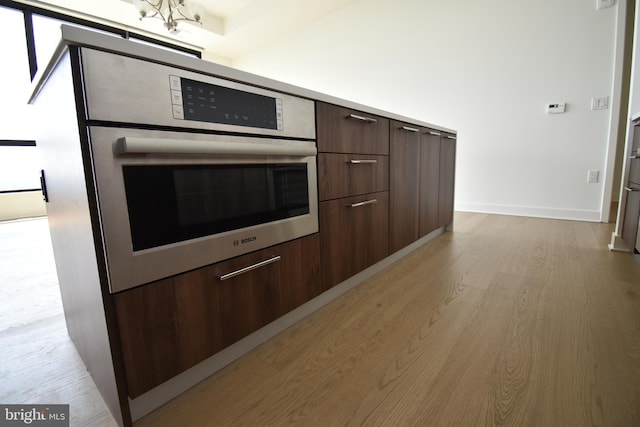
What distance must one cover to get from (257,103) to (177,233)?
45 centimetres

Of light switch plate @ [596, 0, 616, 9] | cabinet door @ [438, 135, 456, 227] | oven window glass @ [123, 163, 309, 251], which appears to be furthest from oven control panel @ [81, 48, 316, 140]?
Result: light switch plate @ [596, 0, 616, 9]

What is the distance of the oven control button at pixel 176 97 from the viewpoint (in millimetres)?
703

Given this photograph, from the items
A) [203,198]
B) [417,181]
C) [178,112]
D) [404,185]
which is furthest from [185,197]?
[417,181]

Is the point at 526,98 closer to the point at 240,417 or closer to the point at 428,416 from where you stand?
the point at 428,416

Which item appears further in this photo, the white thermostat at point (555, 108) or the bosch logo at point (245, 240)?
the white thermostat at point (555, 108)

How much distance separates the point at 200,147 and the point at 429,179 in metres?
1.71

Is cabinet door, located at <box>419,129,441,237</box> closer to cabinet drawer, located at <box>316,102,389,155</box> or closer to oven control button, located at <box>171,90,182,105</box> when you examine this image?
cabinet drawer, located at <box>316,102,389,155</box>

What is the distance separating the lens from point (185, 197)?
0.75m

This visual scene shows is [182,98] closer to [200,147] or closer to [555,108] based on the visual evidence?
[200,147]

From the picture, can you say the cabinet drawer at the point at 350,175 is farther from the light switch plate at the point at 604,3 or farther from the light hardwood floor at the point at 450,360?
the light switch plate at the point at 604,3

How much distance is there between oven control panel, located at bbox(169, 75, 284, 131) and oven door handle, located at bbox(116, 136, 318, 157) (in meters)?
0.07

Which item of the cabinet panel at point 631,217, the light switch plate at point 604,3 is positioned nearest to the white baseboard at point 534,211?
the cabinet panel at point 631,217

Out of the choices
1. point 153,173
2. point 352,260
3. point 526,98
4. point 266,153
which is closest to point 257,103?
point 266,153

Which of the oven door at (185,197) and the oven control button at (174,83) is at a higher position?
the oven control button at (174,83)
